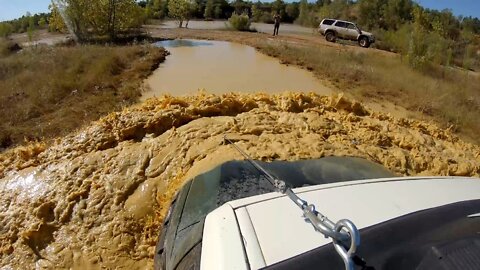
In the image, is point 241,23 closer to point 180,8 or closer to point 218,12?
point 180,8

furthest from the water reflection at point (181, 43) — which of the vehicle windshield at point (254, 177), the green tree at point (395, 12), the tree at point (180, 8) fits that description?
the vehicle windshield at point (254, 177)

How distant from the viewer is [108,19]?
25.0 meters

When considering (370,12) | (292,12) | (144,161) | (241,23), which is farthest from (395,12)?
(144,161)

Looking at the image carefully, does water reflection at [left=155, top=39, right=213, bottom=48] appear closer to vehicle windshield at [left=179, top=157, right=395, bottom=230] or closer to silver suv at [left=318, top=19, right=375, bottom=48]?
silver suv at [left=318, top=19, right=375, bottom=48]

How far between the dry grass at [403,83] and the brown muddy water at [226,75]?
2.65ft

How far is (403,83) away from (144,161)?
10179 mm

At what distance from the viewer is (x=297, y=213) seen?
69.2 inches

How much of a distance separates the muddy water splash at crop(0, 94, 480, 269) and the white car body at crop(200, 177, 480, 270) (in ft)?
5.41

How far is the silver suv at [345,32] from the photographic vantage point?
22.0m

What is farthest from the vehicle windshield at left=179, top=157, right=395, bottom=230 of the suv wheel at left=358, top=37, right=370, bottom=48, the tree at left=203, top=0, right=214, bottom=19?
the tree at left=203, top=0, right=214, bottom=19

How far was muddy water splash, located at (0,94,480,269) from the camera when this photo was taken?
3.52 meters

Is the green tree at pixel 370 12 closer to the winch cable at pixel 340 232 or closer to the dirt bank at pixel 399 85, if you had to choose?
the dirt bank at pixel 399 85

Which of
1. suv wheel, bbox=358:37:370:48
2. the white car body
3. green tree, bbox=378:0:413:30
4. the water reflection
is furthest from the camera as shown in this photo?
green tree, bbox=378:0:413:30

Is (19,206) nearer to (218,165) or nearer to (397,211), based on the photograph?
(218,165)
